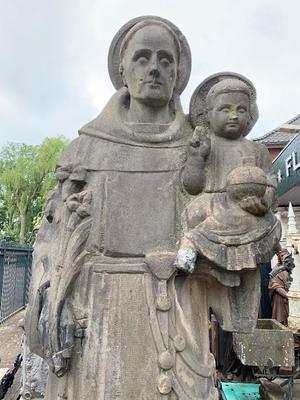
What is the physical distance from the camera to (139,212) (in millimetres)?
2088

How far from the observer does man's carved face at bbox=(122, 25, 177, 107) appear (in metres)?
2.15

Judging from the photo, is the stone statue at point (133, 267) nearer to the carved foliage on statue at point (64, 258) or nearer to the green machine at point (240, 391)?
the carved foliage on statue at point (64, 258)

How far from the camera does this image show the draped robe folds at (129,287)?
190 centimetres

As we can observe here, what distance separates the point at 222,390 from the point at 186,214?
13.5ft

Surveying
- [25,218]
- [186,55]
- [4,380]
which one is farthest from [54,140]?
[186,55]

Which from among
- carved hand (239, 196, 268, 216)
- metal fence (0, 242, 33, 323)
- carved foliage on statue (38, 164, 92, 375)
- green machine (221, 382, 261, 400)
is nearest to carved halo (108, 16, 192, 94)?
carved foliage on statue (38, 164, 92, 375)

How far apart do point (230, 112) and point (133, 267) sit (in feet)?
3.07

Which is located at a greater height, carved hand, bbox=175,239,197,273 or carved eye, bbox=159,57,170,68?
carved eye, bbox=159,57,170,68

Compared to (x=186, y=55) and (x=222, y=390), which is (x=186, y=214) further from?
(x=222, y=390)

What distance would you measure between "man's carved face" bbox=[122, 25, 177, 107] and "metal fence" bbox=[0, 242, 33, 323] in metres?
8.49

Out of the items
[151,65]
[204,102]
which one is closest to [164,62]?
[151,65]

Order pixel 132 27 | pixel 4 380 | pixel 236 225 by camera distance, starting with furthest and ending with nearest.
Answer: pixel 4 380
pixel 132 27
pixel 236 225

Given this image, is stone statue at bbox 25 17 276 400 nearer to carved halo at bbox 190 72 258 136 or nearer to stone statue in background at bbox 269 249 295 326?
carved halo at bbox 190 72 258 136

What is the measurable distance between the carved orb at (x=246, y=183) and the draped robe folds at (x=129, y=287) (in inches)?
12.5
